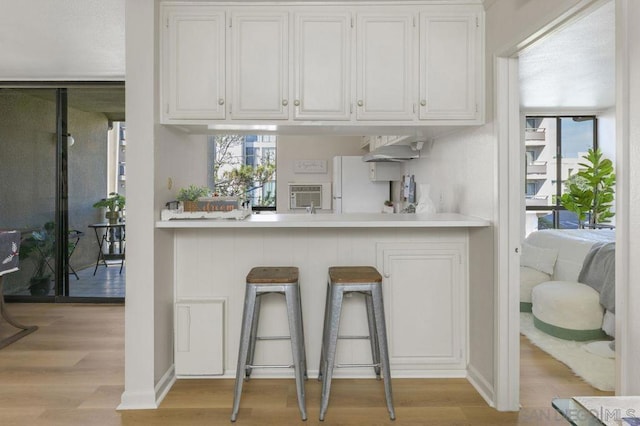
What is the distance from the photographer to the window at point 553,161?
20.3 ft

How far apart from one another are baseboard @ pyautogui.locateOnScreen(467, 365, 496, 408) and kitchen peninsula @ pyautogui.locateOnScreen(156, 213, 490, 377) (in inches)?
2.7

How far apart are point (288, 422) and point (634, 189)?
1827 millimetres

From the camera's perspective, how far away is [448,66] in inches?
97.1

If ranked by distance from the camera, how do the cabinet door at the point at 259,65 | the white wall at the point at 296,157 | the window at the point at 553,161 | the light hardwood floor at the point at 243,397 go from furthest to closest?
the white wall at the point at 296,157 → the window at the point at 553,161 → the cabinet door at the point at 259,65 → the light hardwood floor at the point at 243,397

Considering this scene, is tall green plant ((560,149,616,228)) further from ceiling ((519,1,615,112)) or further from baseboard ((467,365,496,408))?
baseboard ((467,365,496,408))

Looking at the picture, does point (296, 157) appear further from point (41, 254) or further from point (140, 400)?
point (140, 400)

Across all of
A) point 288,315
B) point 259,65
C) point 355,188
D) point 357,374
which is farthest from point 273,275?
point 355,188

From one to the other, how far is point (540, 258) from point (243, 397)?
313 centimetres

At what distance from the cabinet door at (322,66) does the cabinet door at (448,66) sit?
1.46 ft

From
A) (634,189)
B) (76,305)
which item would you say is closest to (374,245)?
(634,189)

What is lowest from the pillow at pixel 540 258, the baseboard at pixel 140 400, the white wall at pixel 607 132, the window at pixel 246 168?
the baseboard at pixel 140 400

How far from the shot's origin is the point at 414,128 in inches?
106

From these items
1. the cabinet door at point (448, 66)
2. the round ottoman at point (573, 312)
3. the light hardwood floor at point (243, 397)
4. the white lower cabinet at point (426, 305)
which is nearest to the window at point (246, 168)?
the light hardwood floor at point (243, 397)

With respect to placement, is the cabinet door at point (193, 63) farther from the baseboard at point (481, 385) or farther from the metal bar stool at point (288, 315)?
the baseboard at point (481, 385)
